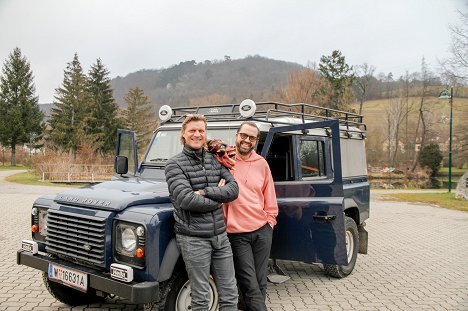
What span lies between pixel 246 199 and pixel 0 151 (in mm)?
67176

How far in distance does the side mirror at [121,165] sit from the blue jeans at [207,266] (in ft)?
7.88

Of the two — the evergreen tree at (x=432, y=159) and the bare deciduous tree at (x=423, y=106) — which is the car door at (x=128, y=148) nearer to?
the evergreen tree at (x=432, y=159)

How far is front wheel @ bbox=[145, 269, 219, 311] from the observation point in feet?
12.5

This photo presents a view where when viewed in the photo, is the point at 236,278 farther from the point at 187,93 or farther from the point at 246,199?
the point at 187,93

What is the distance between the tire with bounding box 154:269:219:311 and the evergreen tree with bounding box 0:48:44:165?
57943 mm

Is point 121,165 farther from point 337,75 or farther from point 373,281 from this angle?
point 337,75

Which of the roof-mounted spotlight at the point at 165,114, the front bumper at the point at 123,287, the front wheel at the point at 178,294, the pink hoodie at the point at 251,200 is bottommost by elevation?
the front wheel at the point at 178,294

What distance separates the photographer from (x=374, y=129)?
Result: 6056 cm

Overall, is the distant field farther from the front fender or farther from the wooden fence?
the front fender

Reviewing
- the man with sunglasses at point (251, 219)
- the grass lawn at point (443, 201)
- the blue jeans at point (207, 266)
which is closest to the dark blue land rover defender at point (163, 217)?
the blue jeans at point (207, 266)

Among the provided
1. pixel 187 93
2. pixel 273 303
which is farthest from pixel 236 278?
pixel 187 93

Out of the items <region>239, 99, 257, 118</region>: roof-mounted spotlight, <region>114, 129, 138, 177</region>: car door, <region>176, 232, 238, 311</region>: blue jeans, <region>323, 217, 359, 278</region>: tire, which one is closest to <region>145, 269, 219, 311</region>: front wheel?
<region>176, 232, 238, 311</region>: blue jeans

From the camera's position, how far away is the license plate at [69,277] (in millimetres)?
3896

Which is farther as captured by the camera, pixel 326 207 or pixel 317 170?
pixel 317 170
